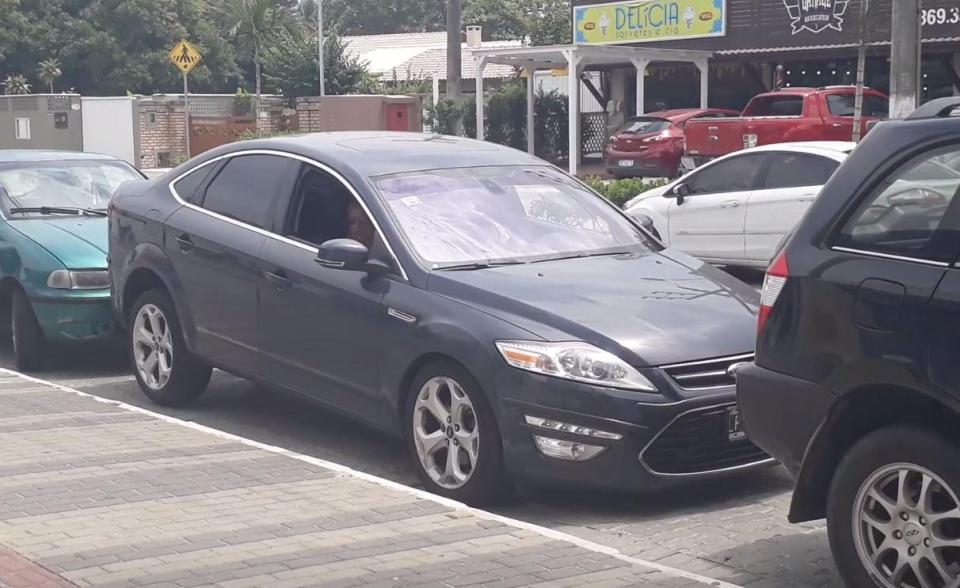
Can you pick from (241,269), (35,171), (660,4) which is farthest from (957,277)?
(660,4)

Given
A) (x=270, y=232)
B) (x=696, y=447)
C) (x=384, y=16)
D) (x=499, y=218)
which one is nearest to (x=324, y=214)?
(x=270, y=232)

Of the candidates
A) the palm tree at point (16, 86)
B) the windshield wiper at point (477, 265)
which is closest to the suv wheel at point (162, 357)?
the windshield wiper at point (477, 265)

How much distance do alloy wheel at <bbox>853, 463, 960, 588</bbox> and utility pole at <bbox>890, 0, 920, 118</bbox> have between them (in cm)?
1534

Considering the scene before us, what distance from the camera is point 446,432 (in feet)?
21.2

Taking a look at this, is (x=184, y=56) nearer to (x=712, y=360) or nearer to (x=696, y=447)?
(x=712, y=360)

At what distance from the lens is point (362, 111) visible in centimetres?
3631

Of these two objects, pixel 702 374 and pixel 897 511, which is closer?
pixel 897 511

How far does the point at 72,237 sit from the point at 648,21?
24.9 meters

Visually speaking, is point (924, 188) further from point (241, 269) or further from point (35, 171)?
point (35, 171)

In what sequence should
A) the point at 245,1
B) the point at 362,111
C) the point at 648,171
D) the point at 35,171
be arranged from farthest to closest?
the point at 245,1 → the point at 362,111 → the point at 648,171 → the point at 35,171

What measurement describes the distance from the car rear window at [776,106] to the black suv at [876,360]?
20.4 meters

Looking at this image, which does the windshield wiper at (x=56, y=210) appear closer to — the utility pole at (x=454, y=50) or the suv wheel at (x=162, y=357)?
the suv wheel at (x=162, y=357)

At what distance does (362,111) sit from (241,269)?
28.9m

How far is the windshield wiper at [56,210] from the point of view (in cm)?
1077
